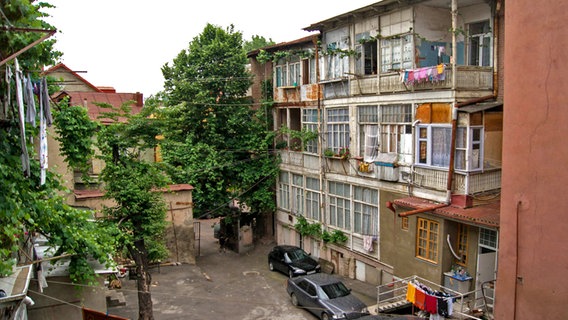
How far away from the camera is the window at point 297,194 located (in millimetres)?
25594

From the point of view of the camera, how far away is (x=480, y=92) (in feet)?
54.1

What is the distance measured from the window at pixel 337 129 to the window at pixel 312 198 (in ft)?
7.98

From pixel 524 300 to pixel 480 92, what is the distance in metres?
7.75

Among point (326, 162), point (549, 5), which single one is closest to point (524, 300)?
point (549, 5)

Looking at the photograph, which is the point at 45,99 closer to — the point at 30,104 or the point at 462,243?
the point at 30,104

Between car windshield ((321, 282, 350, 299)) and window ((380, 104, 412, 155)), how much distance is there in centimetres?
579

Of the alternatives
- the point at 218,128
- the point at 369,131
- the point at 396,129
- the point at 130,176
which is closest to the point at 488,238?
the point at 396,129

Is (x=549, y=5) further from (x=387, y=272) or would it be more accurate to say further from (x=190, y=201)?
(x=190, y=201)

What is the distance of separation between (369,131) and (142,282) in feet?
36.3

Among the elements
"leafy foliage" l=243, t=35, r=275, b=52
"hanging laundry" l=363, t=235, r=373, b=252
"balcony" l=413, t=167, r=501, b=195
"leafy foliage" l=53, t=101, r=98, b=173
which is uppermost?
"leafy foliage" l=243, t=35, r=275, b=52

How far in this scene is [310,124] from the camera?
24.5 meters

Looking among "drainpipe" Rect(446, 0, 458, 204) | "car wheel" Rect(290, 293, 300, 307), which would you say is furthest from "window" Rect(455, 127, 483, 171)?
"car wheel" Rect(290, 293, 300, 307)

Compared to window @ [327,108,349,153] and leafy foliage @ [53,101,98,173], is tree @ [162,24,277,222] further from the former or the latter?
leafy foliage @ [53,101,98,173]

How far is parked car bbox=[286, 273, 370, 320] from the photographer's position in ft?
54.0
